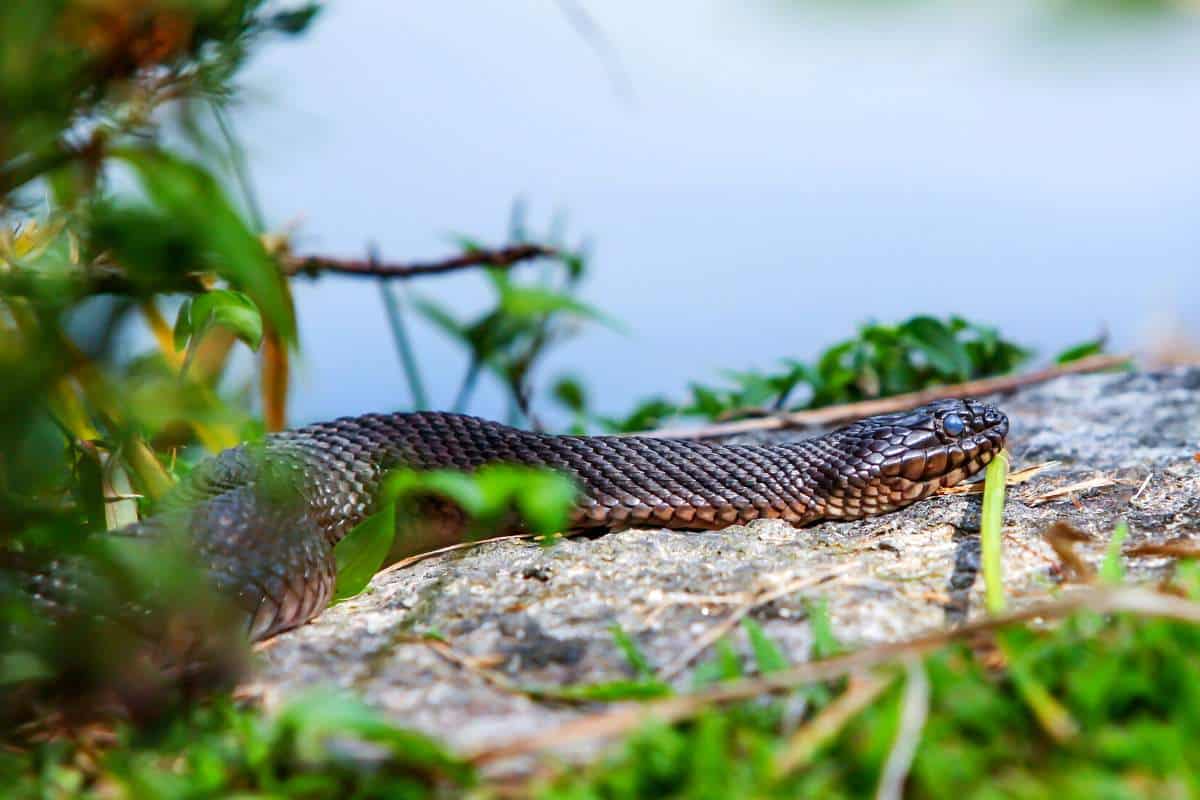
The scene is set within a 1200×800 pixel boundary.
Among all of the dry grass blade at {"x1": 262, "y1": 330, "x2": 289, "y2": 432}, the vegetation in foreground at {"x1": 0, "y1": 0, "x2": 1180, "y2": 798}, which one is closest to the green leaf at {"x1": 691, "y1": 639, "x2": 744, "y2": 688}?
the vegetation in foreground at {"x1": 0, "y1": 0, "x2": 1180, "y2": 798}

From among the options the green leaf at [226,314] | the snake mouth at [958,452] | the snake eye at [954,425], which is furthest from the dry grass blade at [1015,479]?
the green leaf at [226,314]

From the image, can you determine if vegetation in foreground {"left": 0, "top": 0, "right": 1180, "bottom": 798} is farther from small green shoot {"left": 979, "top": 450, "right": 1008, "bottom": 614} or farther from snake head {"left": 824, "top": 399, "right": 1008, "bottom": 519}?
snake head {"left": 824, "top": 399, "right": 1008, "bottom": 519}

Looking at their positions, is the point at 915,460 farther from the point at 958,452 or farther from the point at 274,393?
the point at 274,393

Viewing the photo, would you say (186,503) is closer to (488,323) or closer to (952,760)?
(488,323)

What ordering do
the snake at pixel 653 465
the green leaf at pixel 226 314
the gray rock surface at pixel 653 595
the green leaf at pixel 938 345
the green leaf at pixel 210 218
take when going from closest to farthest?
the green leaf at pixel 210 218, the gray rock surface at pixel 653 595, the green leaf at pixel 226 314, the snake at pixel 653 465, the green leaf at pixel 938 345

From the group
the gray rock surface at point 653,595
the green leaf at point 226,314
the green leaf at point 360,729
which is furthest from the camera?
the green leaf at point 226,314

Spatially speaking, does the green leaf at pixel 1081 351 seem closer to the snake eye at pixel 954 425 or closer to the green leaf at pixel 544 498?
the snake eye at pixel 954 425
